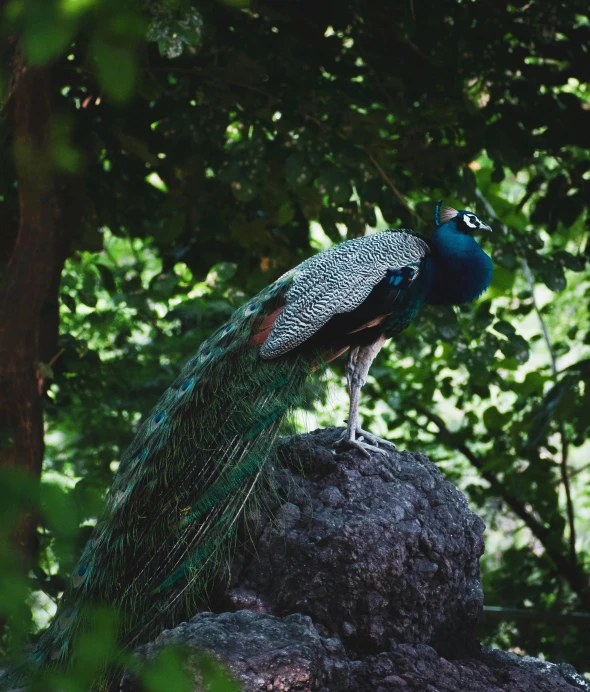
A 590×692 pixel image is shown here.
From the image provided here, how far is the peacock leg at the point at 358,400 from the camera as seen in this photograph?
8.19 ft

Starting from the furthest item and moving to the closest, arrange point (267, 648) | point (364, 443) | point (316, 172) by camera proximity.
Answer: point (316, 172) → point (364, 443) → point (267, 648)

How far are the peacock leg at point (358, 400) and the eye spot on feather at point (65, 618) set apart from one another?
0.83m

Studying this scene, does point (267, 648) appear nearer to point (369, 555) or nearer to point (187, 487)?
point (369, 555)

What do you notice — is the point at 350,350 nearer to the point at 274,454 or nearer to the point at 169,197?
the point at 274,454

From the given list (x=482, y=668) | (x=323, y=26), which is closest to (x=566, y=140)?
(x=323, y=26)

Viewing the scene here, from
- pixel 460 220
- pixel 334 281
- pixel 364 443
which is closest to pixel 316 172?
pixel 460 220

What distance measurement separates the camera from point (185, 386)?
8.48 ft

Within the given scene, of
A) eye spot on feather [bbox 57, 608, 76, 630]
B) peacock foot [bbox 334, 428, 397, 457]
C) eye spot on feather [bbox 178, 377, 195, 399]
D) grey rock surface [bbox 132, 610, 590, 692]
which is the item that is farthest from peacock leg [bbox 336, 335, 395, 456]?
eye spot on feather [bbox 57, 608, 76, 630]

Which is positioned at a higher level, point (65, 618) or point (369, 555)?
point (369, 555)

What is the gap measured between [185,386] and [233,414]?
228 mm

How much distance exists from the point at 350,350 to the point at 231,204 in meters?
1.58

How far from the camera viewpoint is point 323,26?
3520 millimetres

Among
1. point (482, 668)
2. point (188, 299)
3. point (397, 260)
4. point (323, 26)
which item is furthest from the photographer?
point (188, 299)

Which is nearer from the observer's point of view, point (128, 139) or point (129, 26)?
point (129, 26)
